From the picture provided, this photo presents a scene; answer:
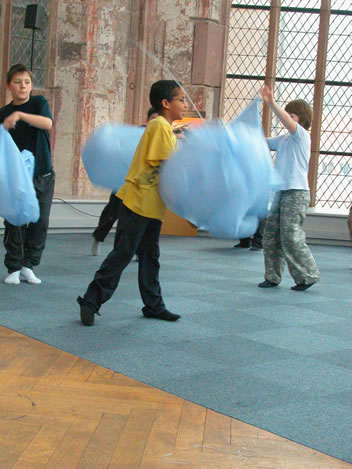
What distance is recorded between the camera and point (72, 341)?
4.40 meters

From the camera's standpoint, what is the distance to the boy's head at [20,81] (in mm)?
5660

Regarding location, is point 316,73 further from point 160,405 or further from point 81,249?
point 160,405

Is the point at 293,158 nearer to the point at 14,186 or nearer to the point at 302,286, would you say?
the point at 302,286

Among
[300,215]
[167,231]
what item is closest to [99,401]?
[300,215]

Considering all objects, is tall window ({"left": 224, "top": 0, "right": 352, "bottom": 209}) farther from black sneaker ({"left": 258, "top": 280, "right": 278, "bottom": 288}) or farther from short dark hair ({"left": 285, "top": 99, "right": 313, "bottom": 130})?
short dark hair ({"left": 285, "top": 99, "right": 313, "bottom": 130})

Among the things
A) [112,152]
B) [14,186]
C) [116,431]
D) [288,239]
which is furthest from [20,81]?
[116,431]

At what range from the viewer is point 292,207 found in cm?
653

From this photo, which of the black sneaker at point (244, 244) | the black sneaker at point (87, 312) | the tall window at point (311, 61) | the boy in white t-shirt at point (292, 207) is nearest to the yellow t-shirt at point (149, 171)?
the black sneaker at point (87, 312)

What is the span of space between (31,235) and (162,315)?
5.33ft

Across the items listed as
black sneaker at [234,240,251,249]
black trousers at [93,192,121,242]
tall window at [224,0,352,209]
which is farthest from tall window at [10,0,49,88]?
black trousers at [93,192,121,242]

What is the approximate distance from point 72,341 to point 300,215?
2.84 meters

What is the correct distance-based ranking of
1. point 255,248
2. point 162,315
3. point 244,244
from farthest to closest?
point 244,244, point 255,248, point 162,315

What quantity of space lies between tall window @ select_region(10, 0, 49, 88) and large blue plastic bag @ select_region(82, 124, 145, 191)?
22.8ft

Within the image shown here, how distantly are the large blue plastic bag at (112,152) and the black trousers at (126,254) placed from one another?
336mm
